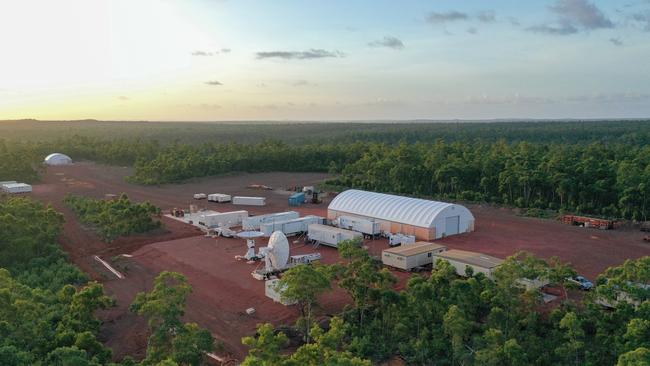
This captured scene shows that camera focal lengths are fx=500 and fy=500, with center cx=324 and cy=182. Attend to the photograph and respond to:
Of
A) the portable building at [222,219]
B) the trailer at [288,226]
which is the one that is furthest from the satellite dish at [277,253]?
the portable building at [222,219]

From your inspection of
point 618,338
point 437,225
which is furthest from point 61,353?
point 437,225

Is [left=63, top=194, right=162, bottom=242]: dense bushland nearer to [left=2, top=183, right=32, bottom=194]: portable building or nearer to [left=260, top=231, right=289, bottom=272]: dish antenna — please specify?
[left=260, top=231, right=289, bottom=272]: dish antenna

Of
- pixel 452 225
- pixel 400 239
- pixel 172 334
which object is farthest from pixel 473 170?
pixel 172 334

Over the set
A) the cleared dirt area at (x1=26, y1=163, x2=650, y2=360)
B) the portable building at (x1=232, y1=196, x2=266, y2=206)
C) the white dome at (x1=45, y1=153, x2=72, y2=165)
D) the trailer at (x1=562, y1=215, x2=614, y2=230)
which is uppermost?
the white dome at (x1=45, y1=153, x2=72, y2=165)

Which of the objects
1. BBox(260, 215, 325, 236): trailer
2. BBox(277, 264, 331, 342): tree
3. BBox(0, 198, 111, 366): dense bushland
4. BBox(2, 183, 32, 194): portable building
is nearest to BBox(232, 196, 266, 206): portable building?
BBox(260, 215, 325, 236): trailer

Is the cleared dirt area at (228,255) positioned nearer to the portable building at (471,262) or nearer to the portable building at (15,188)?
the portable building at (471,262)
